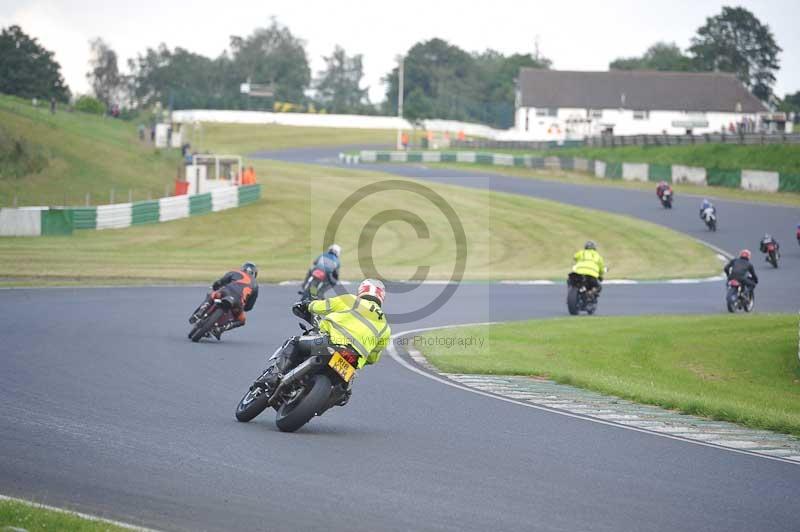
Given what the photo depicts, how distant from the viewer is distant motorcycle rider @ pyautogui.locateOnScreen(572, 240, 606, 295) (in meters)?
24.5

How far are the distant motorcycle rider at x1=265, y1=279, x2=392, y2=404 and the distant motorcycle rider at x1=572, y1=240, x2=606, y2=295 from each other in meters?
14.3

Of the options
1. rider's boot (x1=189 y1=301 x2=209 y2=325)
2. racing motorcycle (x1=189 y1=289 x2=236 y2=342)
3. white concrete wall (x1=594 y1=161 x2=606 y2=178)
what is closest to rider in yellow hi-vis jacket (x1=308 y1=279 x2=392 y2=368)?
racing motorcycle (x1=189 y1=289 x2=236 y2=342)

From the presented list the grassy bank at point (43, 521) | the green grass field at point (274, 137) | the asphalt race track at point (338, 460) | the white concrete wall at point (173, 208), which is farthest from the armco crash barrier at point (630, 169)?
the grassy bank at point (43, 521)

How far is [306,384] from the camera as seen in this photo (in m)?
10.4

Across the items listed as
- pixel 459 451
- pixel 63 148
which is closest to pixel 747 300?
pixel 459 451

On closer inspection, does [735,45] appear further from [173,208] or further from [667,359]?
[667,359]

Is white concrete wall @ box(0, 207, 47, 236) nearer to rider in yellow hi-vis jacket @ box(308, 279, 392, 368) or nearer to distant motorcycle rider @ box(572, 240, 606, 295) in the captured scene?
distant motorcycle rider @ box(572, 240, 606, 295)

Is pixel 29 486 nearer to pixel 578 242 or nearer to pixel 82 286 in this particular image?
pixel 82 286

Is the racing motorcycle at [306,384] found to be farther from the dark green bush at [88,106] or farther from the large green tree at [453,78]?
the large green tree at [453,78]

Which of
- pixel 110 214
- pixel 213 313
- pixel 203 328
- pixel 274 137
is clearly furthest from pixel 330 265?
pixel 274 137

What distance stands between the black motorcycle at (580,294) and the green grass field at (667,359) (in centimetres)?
126

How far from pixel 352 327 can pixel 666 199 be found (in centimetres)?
4444

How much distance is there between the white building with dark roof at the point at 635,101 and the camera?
11212 centimetres

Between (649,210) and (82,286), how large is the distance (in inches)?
1319
